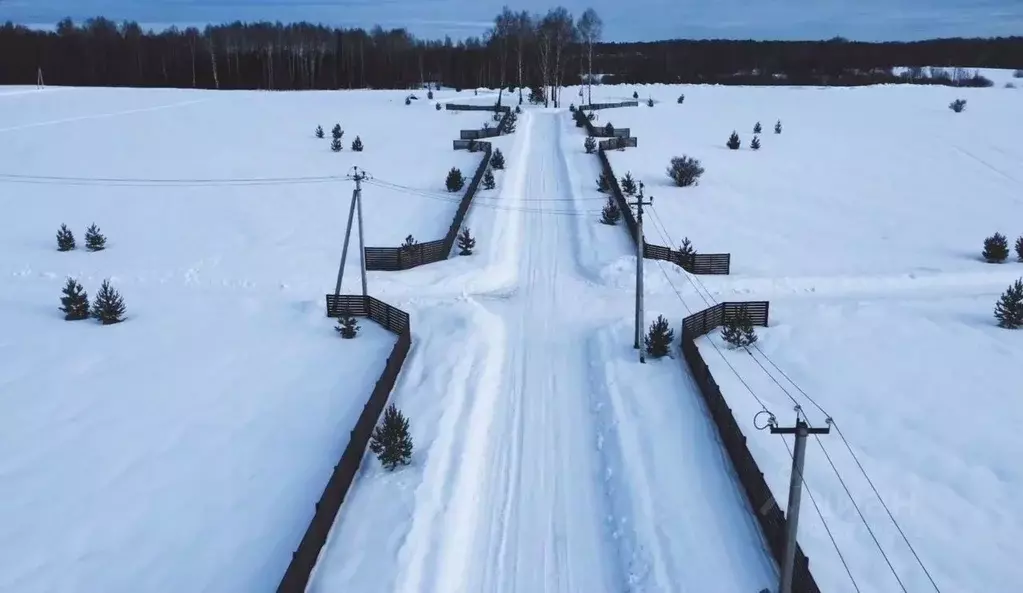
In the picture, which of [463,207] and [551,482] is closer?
[551,482]

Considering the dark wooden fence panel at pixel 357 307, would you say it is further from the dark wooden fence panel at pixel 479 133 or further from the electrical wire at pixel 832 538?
the dark wooden fence panel at pixel 479 133

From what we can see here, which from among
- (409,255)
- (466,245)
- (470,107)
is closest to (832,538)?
(409,255)

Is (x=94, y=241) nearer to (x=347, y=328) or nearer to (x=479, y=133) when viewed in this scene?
(x=347, y=328)

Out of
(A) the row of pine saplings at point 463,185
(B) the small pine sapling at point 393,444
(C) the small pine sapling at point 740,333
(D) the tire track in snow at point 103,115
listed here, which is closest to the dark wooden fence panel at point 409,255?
(A) the row of pine saplings at point 463,185

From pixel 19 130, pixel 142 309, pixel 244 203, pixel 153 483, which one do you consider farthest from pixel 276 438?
pixel 19 130

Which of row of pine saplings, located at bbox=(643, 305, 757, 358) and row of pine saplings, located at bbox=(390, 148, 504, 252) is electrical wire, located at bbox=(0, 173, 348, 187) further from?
Result: row of pine saplings, located at bbox=(643, 305, 757, 358)

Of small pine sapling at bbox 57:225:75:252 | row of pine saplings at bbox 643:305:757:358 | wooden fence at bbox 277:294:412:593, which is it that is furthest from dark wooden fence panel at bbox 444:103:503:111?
row of pine saplings at bbox 643:305:757:358

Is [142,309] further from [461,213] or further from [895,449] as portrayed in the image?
[895,449]
